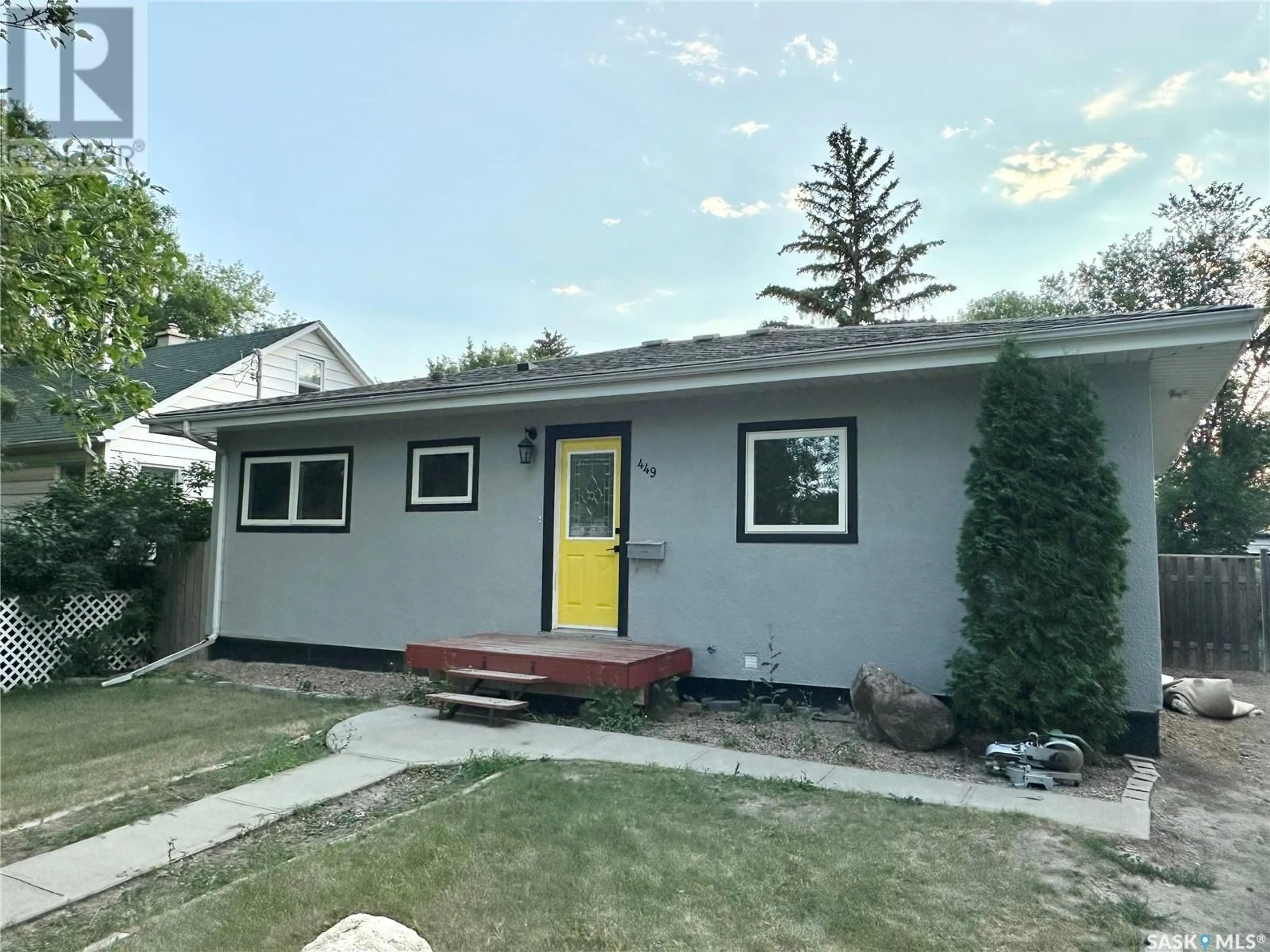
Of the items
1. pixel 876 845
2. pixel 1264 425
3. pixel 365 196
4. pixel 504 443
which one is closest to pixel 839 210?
pixel 1264 425

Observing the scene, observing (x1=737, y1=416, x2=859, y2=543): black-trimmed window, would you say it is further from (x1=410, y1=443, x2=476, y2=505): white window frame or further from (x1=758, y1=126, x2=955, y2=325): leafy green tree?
(x1=758, y1=126, x2=955, y2=325): leafy green tree

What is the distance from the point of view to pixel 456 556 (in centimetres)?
799

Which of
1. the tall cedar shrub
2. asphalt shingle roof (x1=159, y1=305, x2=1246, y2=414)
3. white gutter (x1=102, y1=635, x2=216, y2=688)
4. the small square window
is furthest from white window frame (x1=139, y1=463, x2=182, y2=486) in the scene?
the tall cedar shrub

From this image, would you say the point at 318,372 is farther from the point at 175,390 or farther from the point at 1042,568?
the point at 1042,568

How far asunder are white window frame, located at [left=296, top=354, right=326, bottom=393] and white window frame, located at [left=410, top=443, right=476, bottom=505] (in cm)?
984

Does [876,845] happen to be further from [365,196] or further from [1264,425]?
[1264,425]

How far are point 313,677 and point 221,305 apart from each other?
1030 inches

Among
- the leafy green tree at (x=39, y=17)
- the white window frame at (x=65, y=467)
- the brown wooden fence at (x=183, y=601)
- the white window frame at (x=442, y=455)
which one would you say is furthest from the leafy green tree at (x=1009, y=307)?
the leafy green tree at (x=39, y=17)

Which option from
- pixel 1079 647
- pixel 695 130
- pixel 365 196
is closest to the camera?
pixel 1079 647

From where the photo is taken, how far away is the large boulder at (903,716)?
514 cm

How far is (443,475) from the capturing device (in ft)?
26.9

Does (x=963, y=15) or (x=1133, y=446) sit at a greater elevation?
(x=963, y=15)

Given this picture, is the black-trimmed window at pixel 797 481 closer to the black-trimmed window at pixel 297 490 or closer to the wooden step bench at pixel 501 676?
the wooden step bench at pixel 501 676

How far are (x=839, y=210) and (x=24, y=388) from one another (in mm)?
22894
